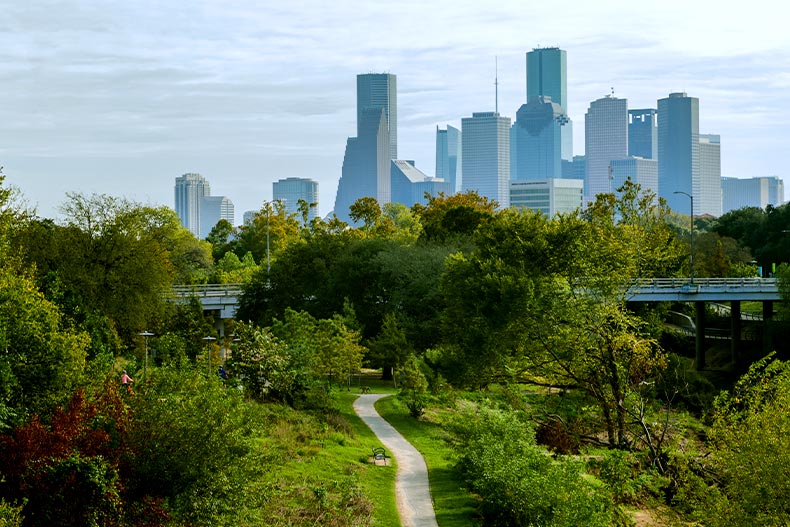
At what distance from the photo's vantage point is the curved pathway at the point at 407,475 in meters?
28.7

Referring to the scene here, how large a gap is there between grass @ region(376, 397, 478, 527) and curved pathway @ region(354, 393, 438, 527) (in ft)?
0.78

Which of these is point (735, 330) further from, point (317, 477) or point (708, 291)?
point (317, 477)

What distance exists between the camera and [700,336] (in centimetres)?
7812

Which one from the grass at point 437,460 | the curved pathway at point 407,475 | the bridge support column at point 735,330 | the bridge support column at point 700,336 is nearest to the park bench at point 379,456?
the curved pathway at point 407,475

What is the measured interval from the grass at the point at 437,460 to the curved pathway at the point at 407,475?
237mm

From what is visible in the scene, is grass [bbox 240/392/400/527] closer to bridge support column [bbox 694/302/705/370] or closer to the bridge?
the bridge

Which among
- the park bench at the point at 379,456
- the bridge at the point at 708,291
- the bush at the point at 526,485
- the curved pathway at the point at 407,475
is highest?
the bridge at the point at 708,291

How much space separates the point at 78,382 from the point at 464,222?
2124 inches

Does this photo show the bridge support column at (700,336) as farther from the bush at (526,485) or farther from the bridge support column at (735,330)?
the bush at (526,485)

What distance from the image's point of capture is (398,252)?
64.4 metres

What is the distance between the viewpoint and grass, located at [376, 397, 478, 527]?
28.8 meters

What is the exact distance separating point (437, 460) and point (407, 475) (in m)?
3.08

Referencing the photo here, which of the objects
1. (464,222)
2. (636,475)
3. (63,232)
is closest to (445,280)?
(636,475)

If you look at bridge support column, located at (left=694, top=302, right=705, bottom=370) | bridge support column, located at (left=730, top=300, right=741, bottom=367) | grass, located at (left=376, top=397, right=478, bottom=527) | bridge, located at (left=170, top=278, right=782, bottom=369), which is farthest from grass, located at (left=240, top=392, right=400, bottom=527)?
bridge support column, located at (left=730, top=300, right=741, bottom=367)
